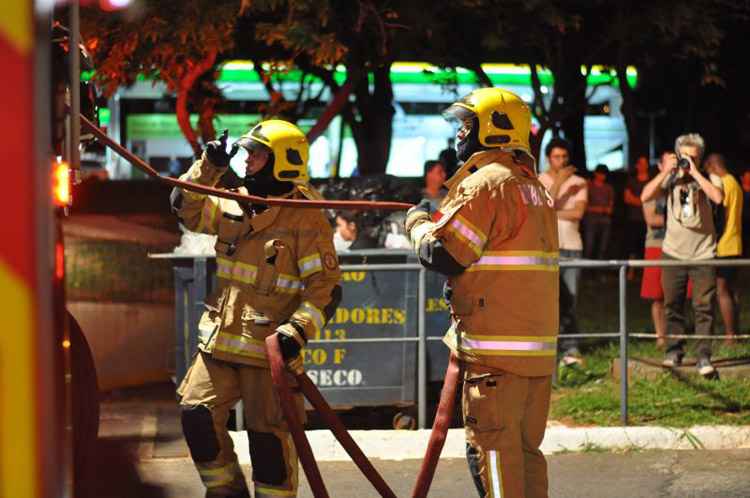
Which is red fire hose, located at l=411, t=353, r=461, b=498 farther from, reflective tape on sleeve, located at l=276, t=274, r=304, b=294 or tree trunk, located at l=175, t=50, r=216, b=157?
tree trunk, located at l=175, t=50, r=216, b=157

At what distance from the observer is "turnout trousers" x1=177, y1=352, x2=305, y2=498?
5.50 m

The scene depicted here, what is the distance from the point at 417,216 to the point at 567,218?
5.55 meters

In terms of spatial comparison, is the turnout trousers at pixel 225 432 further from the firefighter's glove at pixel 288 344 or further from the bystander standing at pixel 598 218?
the bystander standing at pixel 598 218

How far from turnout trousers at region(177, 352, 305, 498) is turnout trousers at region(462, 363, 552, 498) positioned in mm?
775

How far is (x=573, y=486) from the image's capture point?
7.20 metres

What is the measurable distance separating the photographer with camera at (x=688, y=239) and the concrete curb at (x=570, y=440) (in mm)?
1486

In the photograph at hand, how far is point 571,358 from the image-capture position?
9.88 m

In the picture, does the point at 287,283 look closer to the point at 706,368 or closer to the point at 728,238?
the point at 706,368

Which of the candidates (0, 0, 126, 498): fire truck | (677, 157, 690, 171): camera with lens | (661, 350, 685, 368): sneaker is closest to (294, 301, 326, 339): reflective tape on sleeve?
(0, 0, 126, 498): fire truck

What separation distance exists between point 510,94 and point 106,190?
11051 mm

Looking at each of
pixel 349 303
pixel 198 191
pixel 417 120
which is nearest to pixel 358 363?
pixel 349 303

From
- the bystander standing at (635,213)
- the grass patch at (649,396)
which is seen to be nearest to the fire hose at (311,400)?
the grass patch at (649,396)

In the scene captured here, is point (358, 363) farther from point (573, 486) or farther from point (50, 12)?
point (50, 12)

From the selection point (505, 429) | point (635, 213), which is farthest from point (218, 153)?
point (635, 213)
